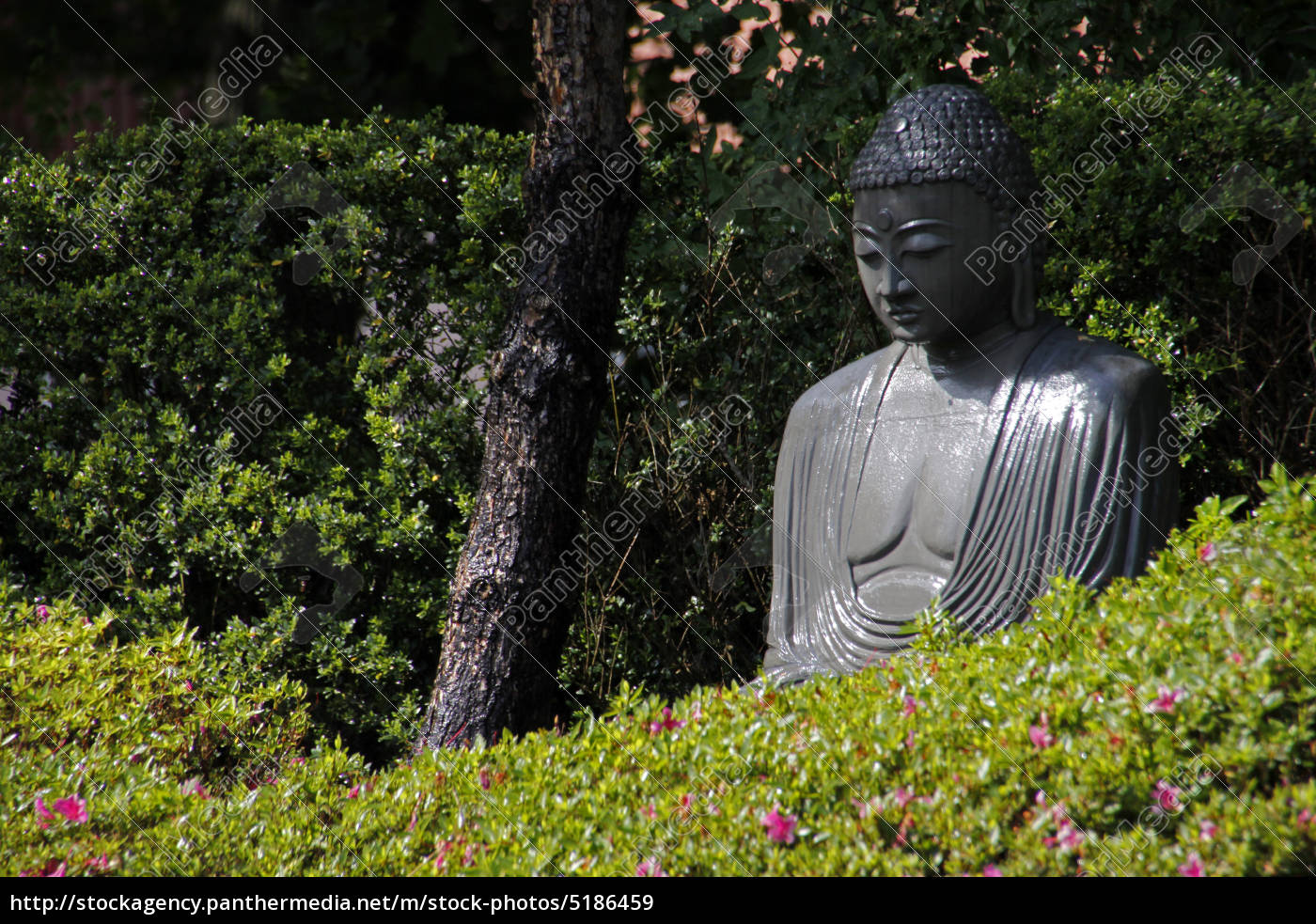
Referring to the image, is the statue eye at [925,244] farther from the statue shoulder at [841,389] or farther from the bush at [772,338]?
the bush at [772,338]

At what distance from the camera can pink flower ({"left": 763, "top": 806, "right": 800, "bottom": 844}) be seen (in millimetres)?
2828

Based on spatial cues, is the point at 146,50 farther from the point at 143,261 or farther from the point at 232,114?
the point at 143,261

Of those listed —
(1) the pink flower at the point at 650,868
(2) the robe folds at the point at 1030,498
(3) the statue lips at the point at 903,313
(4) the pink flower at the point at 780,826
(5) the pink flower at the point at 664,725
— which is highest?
(3) the statue lips at the point at 903,313

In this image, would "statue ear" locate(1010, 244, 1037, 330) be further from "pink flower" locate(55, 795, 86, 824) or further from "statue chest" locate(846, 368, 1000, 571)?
"pink flower" locate(55, 795, 86, 824)

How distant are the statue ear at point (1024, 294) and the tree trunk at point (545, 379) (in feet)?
6.74

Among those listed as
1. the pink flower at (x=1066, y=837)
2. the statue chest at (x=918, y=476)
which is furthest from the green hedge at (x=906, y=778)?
the statue chest at (x=918, y=476)

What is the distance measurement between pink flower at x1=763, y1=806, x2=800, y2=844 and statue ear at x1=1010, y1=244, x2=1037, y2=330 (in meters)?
1.86

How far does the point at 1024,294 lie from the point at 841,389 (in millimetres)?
726

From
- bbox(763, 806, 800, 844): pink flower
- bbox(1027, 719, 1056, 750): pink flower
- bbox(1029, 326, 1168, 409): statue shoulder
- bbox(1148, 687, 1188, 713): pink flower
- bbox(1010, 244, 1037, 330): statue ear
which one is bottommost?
bbox(763, 806, 800, 844): pink flower

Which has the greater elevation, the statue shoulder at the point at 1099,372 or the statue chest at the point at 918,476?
the statue shoulder at the point at 1099,372

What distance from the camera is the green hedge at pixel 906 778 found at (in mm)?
2484

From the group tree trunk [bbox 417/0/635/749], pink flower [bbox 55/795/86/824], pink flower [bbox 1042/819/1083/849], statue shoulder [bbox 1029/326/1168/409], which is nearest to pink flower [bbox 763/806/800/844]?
pink flower [bbox 1042/819/1083/849]

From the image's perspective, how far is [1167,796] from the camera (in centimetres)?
250

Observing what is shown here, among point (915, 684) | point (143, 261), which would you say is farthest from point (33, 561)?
point (915, 684)
